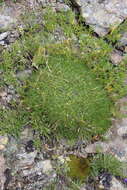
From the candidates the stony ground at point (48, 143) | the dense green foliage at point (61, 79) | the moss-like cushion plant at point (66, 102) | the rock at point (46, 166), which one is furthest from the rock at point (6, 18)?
the rock at point (46, 166)

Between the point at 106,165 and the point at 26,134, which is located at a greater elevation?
the point at 26,134

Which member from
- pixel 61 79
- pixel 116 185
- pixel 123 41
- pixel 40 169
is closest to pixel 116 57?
pixel 123 41

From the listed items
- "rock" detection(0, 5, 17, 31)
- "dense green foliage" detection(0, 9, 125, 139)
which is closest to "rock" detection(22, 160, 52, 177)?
"dense green foliage" detection(0, 9, 125, 139)

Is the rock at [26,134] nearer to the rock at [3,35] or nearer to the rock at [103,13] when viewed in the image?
the rock at [3,35]

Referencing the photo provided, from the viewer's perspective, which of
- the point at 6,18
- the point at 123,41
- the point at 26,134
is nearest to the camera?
the point at 26,134

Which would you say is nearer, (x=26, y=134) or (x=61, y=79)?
(x=26, y=134)

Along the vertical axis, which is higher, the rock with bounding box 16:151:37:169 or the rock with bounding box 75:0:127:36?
the rock with bounding box 75:0:127:36

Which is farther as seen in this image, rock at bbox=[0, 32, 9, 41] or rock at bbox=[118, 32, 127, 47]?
rock at bbox=[118, 32, 127, 47]

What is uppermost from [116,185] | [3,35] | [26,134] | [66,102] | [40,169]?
[3,35]

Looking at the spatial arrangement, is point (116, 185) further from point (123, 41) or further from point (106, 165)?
point (123, 41)

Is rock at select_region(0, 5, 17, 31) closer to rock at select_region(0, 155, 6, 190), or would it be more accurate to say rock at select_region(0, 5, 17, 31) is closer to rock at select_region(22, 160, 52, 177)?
rock at select_region(0, 155, 6, 190)
